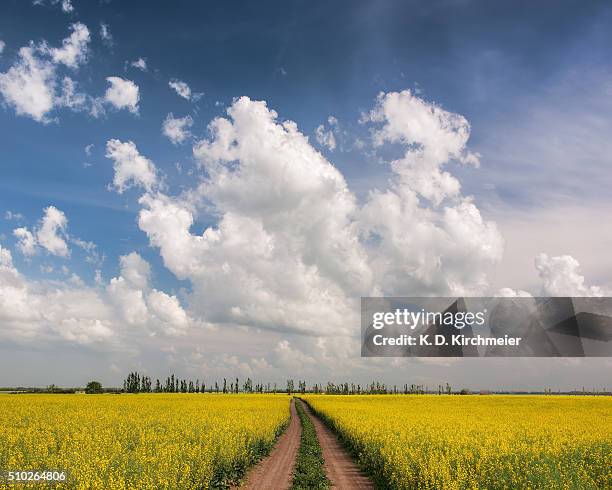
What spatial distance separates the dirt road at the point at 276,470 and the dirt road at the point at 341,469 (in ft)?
6.41

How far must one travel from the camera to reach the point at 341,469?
76.4ft

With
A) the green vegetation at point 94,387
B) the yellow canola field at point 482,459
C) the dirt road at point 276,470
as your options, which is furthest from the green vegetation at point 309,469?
the green vegetation at point 94,387

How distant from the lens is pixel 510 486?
14625mm

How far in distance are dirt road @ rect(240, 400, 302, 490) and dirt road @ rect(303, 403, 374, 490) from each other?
76.9 inches

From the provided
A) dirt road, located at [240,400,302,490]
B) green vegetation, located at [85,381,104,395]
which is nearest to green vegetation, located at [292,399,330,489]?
dirt road, located at [240,400,302,490]

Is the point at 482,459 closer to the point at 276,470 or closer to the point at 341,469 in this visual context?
the point at 341,469

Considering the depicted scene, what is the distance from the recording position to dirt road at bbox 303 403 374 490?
65.4 ft

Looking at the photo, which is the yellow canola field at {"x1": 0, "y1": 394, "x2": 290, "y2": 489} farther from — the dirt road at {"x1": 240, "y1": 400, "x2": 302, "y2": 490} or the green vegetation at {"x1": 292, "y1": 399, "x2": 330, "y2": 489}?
the green vegetation at {"x1": 292, "y1": 399, "x2": 330, "y2": 489}

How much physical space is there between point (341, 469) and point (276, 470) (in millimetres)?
3421

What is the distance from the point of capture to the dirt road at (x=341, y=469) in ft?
65.4

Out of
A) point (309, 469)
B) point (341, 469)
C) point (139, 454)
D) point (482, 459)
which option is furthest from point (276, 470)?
point (482, 459)

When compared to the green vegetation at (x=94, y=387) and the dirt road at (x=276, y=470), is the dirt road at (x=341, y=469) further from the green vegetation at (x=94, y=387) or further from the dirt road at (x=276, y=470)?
the green vegetation at (x=94, y=387)

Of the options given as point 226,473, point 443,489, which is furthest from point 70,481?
point 443,489

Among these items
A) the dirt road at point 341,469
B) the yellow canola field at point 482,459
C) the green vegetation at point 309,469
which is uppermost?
the yellow canola field at point 482,459
